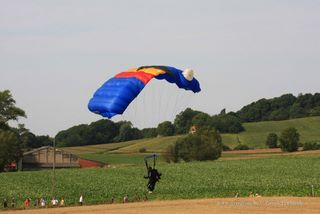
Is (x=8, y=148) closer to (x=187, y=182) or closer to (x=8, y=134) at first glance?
(x=8, y=134)

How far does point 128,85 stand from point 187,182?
25619 mm

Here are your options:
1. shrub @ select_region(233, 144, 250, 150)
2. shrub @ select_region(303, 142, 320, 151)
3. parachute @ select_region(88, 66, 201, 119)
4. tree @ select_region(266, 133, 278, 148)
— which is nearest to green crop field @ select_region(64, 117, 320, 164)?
tree @ select_region(266, 133, 278, 148)

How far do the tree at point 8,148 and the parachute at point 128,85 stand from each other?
53.0 metres

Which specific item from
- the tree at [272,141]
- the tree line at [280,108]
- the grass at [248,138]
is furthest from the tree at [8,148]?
the tree line at [280,108]

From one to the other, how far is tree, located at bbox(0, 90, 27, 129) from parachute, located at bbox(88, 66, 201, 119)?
206ft

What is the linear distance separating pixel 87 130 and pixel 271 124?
1728 inches

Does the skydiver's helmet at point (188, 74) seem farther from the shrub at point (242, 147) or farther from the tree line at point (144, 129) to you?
the shrub at point (242, 147)

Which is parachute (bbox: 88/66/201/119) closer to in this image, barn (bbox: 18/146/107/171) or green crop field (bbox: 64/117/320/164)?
green crop field (bbox: 64/117/320/164)

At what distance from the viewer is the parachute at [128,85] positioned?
63.2ft

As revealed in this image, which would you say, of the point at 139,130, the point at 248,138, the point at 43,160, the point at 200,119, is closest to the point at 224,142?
the point at 248,138

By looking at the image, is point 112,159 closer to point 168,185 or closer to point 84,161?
point 84,161

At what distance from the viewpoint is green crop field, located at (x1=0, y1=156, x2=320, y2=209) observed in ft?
121

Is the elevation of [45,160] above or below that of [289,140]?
below

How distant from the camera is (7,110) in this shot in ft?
267
